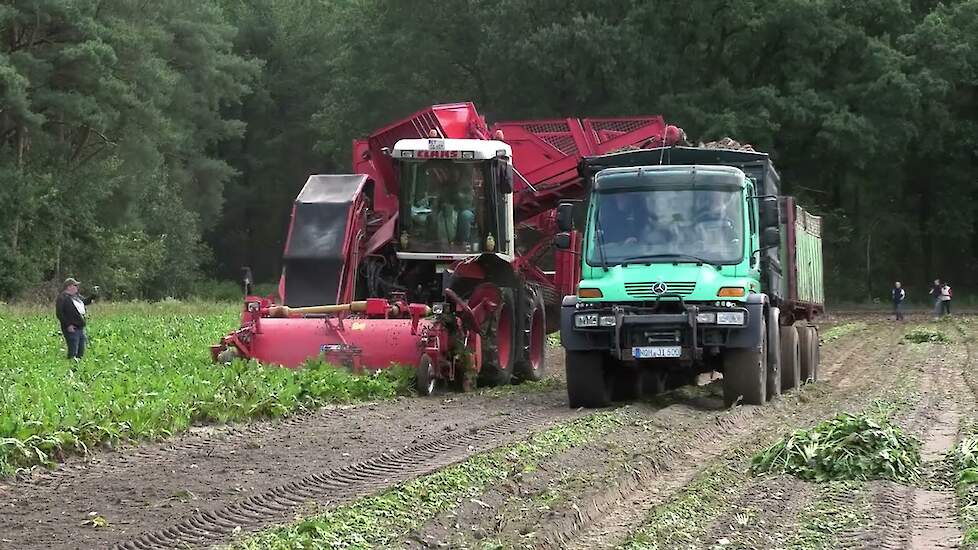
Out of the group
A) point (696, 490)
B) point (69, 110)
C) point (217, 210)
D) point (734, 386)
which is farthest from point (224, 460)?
point (217, 210)

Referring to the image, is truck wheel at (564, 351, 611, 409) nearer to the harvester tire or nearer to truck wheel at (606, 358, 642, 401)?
truck wheel at (606, 358, 642, 401)

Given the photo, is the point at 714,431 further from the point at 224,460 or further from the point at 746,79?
the point at 746,79

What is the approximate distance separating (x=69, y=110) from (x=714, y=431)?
35.1 metres

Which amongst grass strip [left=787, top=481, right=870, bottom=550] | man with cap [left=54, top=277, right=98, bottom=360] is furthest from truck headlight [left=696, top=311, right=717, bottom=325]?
man with cap [left=54, top=277, right=98, bottom=360]

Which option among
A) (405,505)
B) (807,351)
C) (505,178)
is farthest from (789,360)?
(405,505)

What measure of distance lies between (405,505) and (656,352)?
21.4 feet

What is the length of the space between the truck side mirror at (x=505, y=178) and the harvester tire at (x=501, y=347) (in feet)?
4.32

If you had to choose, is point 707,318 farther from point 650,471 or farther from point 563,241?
point 650,471

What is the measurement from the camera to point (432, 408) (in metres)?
14.9

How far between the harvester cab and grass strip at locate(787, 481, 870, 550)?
8746mm

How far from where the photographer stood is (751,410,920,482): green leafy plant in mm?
10203

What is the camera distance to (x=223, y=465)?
10.6 meters

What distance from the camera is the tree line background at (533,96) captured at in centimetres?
4541

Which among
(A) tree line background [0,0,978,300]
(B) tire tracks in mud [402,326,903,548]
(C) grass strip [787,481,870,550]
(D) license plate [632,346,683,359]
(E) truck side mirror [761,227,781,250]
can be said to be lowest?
(C) grass strip [787,481,870,550]
